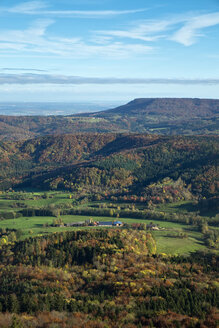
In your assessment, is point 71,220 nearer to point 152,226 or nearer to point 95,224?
point 95,224

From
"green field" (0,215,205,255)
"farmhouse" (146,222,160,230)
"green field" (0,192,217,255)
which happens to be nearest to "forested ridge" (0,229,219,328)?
"green field" (0,215,205,255)

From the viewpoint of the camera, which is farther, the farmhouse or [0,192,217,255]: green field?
the farmhouse

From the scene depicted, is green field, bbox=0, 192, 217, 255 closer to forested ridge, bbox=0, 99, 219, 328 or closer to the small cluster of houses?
forested ridge, bbox=0, 99, 219, 328

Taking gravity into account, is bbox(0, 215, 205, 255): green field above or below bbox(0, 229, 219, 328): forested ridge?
below

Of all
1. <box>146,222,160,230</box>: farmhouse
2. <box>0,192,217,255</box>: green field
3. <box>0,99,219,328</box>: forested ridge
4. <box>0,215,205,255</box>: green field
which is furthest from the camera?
<box>146,222,160,230</box>: farmhouse

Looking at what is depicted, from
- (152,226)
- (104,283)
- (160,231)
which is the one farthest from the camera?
(152,226)

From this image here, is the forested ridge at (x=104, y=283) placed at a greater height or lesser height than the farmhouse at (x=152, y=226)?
greater

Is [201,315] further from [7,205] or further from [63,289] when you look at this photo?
[7,205]

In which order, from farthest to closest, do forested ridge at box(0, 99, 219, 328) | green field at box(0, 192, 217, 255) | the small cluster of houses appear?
the small cluster of houses < green field at box(0, 192, 217, 255) < forested ridge at box(0, 99, 219, 328)

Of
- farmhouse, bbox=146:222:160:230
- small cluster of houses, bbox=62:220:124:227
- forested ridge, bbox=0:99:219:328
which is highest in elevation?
forested ridge, bbox=0:99:219:328

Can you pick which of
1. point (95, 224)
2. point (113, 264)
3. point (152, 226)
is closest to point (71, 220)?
point (95, 224)

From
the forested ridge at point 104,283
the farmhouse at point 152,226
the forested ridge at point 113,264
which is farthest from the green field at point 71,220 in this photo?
the forested ridge at point 104,283

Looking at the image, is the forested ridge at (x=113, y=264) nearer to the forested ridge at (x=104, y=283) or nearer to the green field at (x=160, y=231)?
the forested ridge at (x=104, y=283)

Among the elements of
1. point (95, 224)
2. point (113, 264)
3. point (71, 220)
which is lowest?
point (71, 220)
